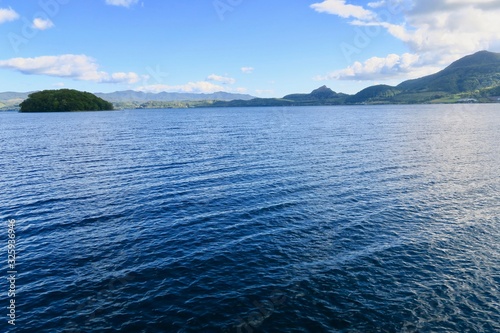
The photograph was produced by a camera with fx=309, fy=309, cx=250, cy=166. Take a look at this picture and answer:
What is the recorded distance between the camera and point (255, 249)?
31156 mm

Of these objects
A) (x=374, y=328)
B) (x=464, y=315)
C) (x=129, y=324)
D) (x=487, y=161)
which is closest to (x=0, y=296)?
(x=129, y=324)

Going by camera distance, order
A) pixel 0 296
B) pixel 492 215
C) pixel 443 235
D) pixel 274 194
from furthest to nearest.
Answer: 1. pixel 274 194
2. pixel 492 215
3. pixel 443 235
4. pixel 0 296

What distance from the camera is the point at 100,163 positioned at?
7094cm

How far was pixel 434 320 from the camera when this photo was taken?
21.3 meters

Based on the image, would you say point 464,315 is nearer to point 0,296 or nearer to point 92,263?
point 92,263

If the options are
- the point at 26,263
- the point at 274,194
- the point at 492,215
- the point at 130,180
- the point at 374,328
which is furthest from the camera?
the point at 130,180

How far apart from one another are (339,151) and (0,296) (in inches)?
3126

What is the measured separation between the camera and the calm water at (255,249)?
2186cm

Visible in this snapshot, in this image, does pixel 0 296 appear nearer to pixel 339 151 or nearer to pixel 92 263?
pixel 92 263

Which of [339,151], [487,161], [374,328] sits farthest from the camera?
[339,151]

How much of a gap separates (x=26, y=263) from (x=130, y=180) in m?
29.0

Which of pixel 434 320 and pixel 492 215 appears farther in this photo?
pixel 492 215

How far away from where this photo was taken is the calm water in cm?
2186

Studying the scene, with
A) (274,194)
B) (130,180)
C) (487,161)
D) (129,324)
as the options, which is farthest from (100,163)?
(487,161)
